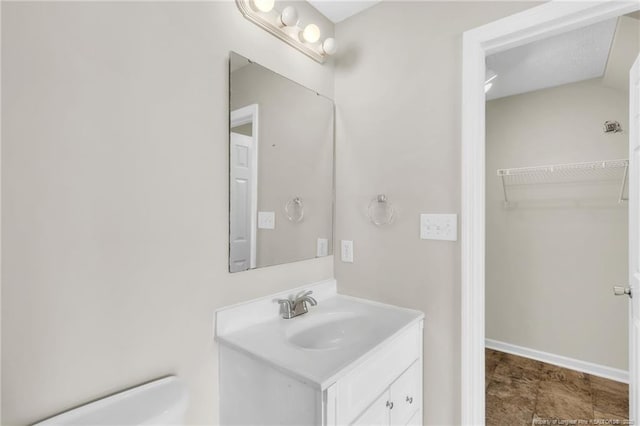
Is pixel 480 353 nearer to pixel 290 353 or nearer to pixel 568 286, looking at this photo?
pixel 290 353

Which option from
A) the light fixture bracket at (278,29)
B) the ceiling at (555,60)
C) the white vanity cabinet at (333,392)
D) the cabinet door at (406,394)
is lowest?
the cabinet door at (406,394)

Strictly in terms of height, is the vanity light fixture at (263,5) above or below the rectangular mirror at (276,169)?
above

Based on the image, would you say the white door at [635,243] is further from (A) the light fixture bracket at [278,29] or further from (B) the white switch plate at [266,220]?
(B) the white switch plate at [266,220]

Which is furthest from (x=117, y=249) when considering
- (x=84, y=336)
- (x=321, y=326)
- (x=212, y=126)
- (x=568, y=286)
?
(x=568, y=286)

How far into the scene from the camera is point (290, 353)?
1053 millimetres

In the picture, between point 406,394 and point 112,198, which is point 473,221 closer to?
point 406,394

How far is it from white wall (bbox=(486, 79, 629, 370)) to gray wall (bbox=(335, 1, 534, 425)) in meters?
1.71

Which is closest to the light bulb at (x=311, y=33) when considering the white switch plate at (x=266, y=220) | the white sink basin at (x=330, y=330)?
the white switch plate at (x=266, y=220)

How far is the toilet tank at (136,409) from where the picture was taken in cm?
85

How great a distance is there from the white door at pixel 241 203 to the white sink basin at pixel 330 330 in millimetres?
361

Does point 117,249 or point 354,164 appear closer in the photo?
point 117,249

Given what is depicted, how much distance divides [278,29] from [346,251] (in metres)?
A: 1.15

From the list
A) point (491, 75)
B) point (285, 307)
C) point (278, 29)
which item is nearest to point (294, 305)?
point (285, 307)

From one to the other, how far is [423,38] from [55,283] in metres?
1.69
